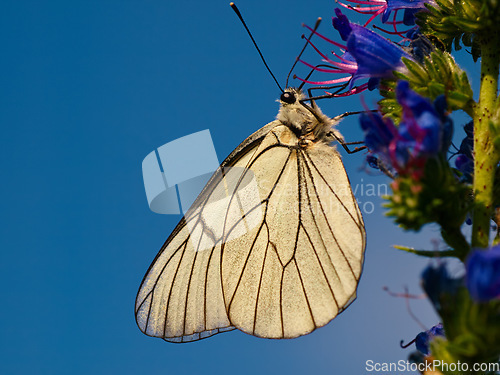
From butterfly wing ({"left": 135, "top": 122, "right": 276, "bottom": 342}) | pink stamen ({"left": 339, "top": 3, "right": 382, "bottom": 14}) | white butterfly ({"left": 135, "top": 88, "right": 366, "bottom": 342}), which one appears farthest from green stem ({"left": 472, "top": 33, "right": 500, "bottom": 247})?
butterfly wing ({"left": 135, "top": 122, "right": 276, "bottom": 342})

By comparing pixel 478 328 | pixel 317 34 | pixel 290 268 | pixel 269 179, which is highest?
pixel 317 34

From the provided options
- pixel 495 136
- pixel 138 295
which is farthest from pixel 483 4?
pixel 138 295

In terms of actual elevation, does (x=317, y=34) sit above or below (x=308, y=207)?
above

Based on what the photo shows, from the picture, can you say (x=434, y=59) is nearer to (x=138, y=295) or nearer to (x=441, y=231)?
(x=441, y=231)

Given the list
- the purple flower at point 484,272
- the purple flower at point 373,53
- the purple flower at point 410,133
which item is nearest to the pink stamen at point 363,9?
the purple flower at point 373,53

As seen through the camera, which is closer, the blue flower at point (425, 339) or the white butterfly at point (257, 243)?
the blue flower at point (425, 339)

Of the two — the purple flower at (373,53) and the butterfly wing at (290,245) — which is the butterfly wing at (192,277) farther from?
the purple flower at (373,53)
